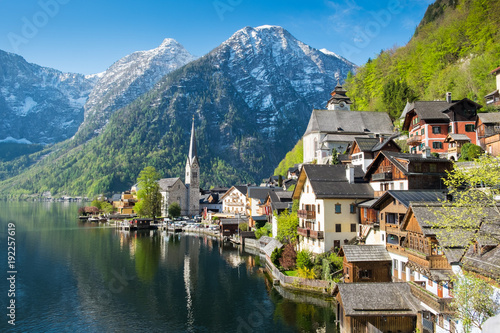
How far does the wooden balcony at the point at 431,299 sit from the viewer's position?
2245cm

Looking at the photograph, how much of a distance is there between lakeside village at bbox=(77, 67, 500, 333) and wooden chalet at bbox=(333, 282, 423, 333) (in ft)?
0.23

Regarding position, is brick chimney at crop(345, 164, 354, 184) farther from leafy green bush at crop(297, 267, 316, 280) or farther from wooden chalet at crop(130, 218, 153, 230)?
wooden chalet at crop(130, 218, 153, 230)

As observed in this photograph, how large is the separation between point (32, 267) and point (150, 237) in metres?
37.0

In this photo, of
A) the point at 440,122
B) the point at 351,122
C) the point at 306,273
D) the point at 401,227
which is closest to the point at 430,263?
the point at 401,227

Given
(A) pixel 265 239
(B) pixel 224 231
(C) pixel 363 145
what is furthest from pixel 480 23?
(B) pixel 224 231

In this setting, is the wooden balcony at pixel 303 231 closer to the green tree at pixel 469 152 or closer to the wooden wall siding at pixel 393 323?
the wooden wall siding at pixel 393 323

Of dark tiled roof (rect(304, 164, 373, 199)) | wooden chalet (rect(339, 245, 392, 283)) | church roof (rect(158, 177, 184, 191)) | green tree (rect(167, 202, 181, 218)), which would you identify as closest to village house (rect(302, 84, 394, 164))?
dark tiled roof (rect(304, 164, 373, 199))

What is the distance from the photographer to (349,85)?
130625mm

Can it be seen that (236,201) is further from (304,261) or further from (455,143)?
(304,261)

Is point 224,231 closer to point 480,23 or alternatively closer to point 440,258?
point 440,258

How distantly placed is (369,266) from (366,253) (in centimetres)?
123

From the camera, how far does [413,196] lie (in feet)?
116

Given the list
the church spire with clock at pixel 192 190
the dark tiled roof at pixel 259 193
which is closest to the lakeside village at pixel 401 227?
the dark tiled roof at pixel 259 193

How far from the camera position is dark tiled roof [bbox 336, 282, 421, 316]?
1068 inches
